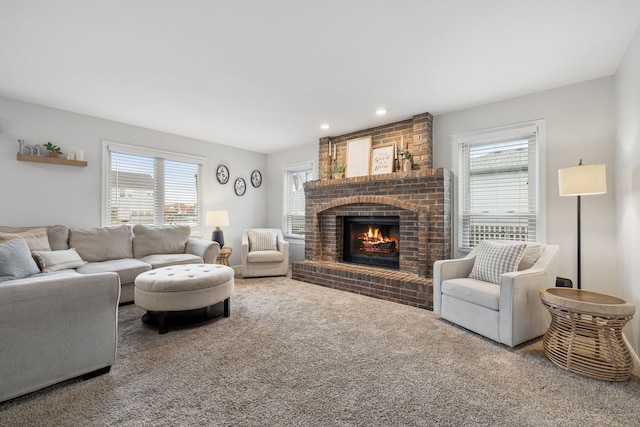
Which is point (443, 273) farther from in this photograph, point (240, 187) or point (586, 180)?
point (240, 187)

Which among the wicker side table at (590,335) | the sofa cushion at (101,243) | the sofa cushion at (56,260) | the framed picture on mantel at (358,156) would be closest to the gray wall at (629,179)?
the wicker side table at (590,335)

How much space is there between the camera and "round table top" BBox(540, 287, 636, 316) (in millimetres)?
1915

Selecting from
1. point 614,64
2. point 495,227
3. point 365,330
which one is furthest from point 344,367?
point 614,64

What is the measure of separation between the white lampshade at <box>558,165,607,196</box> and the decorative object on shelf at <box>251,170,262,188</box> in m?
5.18

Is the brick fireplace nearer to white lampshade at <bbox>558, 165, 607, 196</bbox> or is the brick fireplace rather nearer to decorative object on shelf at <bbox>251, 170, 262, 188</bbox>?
white lampshade at <bbox>558, 165, 607, 196</bbox>

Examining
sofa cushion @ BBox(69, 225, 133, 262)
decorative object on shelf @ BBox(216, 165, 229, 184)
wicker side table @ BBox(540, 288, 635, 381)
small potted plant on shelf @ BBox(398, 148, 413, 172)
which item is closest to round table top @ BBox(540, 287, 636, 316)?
wicker side table @ BBox(540, 288, 635, 381)

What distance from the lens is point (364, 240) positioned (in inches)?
189

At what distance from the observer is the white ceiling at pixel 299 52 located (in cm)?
202

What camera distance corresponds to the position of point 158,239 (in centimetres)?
438

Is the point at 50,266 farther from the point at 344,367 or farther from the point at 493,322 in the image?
the point at 493,322

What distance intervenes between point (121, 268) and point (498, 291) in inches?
157

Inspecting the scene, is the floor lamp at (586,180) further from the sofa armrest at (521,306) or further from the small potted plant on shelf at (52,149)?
the small potted plant on shelf at (52,149)

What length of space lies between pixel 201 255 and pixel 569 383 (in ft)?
14.0

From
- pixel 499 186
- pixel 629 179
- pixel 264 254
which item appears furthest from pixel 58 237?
pixel 629 179
